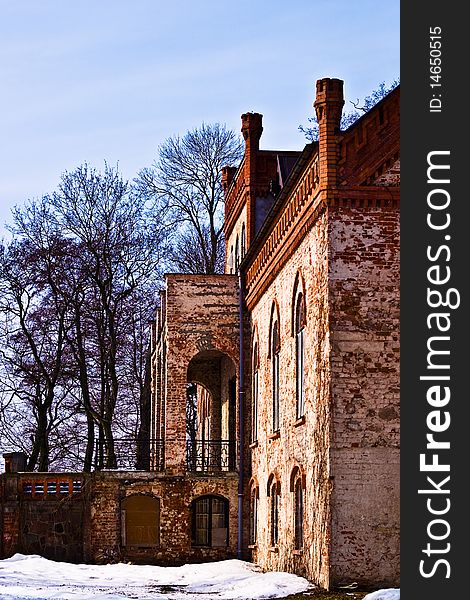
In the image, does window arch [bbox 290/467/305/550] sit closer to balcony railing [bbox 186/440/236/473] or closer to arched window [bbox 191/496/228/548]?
arched window [bbox 191/496/228/548]

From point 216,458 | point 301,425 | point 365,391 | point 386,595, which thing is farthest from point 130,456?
point 386,595

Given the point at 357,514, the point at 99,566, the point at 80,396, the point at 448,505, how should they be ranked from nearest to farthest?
the point at 448,505 < the point at 357,514 < the point at 99,566 < the point at 80,396

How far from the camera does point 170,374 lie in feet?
106

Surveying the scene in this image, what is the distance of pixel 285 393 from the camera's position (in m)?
25.5

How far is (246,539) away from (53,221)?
17.4 meters

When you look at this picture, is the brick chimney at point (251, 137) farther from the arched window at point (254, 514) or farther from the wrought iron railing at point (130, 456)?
the arched window at point (254, 514)

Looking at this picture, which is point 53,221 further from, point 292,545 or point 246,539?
point 292,545

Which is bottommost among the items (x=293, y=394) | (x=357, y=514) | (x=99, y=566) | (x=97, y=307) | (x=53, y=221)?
(x=99, y=566)

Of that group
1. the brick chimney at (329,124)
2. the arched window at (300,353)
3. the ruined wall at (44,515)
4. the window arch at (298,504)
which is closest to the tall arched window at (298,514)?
the window arch at (298,504)

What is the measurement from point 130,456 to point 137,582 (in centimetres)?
1161

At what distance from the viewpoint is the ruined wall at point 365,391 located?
66.2 ft

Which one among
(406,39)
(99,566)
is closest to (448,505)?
(406,39)

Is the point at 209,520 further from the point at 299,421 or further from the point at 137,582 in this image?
the point at 299,421

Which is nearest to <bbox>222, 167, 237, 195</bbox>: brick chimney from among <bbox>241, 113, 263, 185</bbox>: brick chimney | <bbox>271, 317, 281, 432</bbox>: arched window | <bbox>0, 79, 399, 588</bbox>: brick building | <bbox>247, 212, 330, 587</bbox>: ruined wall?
<bbox>0, 79, 399, 588</bbox>: brick building
